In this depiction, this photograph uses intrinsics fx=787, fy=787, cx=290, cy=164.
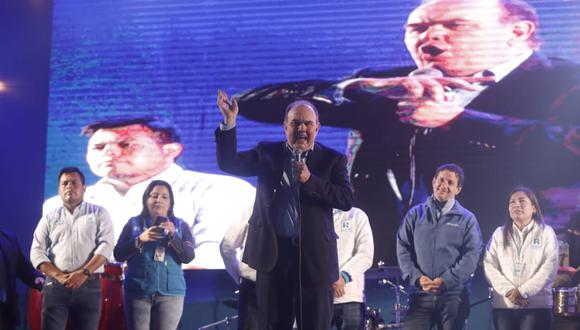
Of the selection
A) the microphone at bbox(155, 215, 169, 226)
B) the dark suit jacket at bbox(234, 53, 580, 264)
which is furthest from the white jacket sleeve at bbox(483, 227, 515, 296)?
the microphone at bbox(155, 215, 169, 226)

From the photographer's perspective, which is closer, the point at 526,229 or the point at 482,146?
the point at 526,229

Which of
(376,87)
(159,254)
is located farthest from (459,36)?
(159,254)

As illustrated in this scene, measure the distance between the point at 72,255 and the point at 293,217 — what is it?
2233 millimetres

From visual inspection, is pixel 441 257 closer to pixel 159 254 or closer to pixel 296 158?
pixel 159 254

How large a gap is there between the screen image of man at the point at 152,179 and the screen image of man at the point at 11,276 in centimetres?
155

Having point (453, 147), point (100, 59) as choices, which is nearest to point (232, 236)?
point (453, 147)

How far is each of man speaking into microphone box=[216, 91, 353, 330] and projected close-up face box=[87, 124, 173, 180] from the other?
3288 millimetres

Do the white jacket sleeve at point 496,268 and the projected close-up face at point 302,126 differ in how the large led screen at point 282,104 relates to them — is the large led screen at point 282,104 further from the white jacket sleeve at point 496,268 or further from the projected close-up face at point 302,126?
the projected close-up face at point 302,126

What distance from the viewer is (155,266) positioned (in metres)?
4.88

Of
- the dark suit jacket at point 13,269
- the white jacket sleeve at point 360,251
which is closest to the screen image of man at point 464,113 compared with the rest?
the white jacket sleeve at point 360,251

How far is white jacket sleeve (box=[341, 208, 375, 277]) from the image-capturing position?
504 centimetres

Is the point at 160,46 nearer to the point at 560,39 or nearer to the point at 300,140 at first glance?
the point at 560,39

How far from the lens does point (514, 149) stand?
19.6 feet

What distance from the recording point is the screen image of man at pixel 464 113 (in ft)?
19.5
